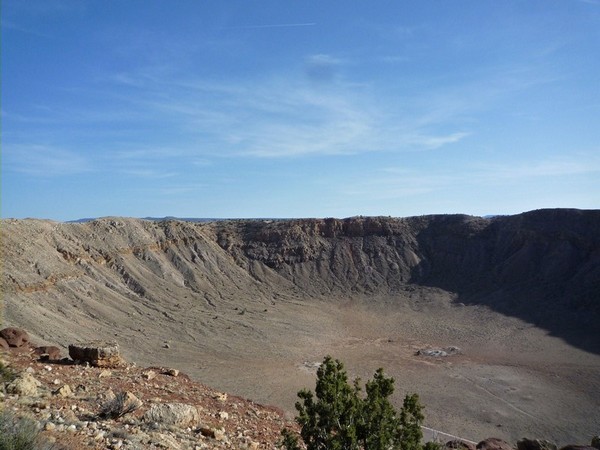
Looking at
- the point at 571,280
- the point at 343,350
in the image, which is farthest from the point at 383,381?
the point at 571,280

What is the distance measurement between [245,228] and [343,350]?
30.1 meters

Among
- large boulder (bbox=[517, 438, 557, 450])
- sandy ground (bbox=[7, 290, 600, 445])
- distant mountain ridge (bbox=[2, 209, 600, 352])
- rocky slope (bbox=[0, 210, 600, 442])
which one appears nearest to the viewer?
large boulder (bbox=[517, 438, 557, 450])

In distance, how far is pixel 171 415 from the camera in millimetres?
10523

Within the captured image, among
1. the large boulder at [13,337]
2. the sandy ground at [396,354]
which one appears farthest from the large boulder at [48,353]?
the sandy ground at [396,354]

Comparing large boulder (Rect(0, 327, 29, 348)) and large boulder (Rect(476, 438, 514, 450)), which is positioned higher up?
large boulder (Rect(0, 327, 29, 348))

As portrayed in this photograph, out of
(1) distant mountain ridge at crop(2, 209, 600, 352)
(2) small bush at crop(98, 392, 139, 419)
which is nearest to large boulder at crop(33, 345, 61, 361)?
(2) small bush at crop(98, 392, 139, 419)

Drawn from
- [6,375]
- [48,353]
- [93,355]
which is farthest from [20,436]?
[48,353]

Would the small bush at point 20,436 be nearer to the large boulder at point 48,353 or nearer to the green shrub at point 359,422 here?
the green shrub at point 359,422

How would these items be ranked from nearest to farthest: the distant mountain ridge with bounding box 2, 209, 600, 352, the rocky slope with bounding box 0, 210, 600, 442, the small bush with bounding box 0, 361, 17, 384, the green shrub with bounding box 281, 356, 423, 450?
the green shrub with bounding box 281, 356, 423, 450 < the small bush with bounding box 0, 361, 17, 384 < the rocky slope with bounding box 0, 210, 600, 442 < the distant mountain ridge with bounding box 2, 209, 600, 352

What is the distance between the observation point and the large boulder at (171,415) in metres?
10.2

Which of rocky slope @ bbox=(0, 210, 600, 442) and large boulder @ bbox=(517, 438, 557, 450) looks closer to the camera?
large boulder @ bbox=(517, 438, 557, 450)

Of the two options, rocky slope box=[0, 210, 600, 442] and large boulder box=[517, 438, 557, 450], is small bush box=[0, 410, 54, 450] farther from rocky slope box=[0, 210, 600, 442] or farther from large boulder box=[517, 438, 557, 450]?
rocky slope box=[0, 210, 600, 442]

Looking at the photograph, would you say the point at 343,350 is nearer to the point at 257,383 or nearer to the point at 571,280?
the point at 257,383

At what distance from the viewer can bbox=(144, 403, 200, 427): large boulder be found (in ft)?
33.6
